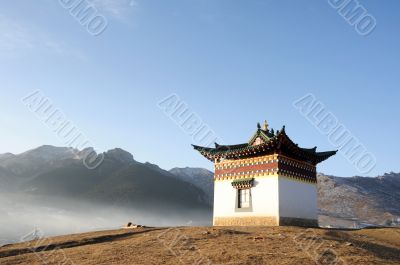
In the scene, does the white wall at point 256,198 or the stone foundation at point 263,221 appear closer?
the stone foundation at point 263,221

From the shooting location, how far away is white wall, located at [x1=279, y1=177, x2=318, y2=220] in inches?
918

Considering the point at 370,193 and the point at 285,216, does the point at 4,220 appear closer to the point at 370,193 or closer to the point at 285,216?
the point at 285,216

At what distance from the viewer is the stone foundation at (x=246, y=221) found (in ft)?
75.4

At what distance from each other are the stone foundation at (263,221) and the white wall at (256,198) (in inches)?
10.2

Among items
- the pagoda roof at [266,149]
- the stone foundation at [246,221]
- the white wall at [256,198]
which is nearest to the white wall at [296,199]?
the white wall at [256,198]

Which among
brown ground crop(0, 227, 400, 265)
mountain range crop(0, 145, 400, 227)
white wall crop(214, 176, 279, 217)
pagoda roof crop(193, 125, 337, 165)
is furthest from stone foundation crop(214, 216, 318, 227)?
mountain range crop(0, 145, 400, 227)

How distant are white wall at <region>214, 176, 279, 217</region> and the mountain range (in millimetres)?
45999

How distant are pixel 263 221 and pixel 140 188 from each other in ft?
216

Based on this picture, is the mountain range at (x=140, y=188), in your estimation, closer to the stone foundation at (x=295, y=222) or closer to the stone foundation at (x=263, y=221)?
the stone foundation at (x=295, y=222)

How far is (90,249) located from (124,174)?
7600cm

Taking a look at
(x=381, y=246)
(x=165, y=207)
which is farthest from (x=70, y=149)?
(x=381, y=246)

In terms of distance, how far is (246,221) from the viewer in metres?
24.3

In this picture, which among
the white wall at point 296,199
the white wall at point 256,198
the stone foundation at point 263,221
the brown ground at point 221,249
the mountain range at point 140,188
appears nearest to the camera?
the brown ground at point 221,249

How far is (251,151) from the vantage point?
2481 cm
